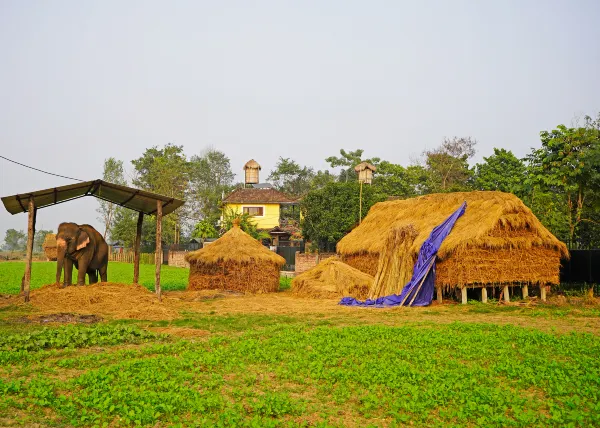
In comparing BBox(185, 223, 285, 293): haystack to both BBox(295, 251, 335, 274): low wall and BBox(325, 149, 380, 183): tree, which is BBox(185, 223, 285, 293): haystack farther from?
BBox(325, 149, 380, 183): tree

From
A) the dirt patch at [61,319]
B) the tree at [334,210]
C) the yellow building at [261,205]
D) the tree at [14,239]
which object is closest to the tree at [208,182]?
the yellow building at [261,205]

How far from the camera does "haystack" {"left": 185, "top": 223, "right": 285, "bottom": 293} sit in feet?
81.8

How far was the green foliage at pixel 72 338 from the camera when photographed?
1041 centimetres

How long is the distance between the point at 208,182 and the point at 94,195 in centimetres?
5519

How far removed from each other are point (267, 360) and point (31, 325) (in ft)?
21.2

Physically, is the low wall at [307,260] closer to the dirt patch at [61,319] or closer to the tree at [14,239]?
the dirt patch at [61,319]

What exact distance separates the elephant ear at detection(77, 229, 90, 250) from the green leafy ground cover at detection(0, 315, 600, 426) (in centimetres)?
841

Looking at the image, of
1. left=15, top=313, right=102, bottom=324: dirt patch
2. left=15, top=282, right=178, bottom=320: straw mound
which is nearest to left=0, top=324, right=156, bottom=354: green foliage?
left=15, top=313, right=102, bottom=324: dirt patch

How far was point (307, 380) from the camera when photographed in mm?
8617

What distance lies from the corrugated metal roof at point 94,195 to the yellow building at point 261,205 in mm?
35689

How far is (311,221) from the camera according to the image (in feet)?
143

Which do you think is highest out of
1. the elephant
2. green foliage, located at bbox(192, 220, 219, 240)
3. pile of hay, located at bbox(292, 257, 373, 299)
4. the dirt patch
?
green foliage, located at bbox(192, 220, 219, 240)

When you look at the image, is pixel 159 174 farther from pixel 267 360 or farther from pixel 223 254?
pixel 267 360

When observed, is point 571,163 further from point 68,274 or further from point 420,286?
point 68,274
